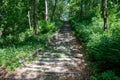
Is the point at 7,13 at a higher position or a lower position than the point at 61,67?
higher

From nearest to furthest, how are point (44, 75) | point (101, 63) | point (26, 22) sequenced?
1. point (101, 63)
2. point (44, 75)
3. point (26, 22)

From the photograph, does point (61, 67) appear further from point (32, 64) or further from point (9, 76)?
point (9, 76)

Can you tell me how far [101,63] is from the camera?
27.9 feet

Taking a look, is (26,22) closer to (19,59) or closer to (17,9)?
(17,9)

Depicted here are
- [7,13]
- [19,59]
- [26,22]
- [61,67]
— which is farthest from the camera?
[26,22]

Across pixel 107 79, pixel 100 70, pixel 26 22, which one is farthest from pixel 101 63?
pixel 26 22

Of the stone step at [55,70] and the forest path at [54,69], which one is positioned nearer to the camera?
the forest path at [54,69]

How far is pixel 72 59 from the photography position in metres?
11.5

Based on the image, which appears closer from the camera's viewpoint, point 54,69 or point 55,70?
point 55,70

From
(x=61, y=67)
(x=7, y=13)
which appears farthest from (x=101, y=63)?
(x=7, y=13)

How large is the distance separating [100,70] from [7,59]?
5.12 meters

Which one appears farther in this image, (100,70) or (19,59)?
(19,59)

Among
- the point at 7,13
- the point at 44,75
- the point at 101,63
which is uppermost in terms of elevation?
the point at 7,13

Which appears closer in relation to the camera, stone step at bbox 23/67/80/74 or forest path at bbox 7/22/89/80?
forest path at bbox 7/22/89/80
